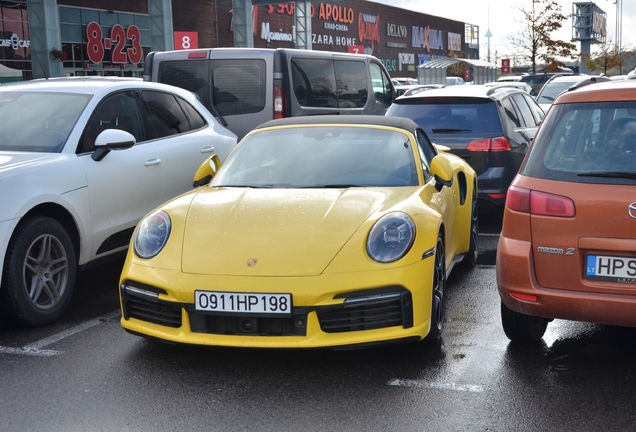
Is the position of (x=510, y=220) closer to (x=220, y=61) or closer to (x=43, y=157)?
(x=43, y=157)

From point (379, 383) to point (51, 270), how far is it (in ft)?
8.48

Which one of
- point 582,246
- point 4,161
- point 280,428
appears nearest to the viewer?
point 280,428

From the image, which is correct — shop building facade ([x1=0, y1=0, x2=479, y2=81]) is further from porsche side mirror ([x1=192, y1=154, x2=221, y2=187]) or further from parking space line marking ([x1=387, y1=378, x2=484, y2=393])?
parking space line marking ([x1=387, y1=378, x2=484, y2=393])

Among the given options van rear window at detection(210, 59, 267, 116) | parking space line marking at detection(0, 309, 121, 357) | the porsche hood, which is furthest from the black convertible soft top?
van rear window at detection(210, 59, 267, 116)

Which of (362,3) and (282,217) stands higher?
(362,3)

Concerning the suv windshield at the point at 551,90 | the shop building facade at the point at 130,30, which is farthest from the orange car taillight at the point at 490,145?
the shop building facade at the point at 130,30

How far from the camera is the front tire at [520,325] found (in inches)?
187

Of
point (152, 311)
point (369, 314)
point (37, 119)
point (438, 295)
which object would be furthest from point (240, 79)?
point (369, 314)

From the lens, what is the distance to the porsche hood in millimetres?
4441

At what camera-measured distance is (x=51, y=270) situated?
571cm

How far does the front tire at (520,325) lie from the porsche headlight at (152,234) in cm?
196

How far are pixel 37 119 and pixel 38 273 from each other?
1.37 m

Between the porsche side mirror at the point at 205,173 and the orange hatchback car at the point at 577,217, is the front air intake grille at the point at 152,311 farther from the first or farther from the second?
the orange hatchback car at the point at 577,217

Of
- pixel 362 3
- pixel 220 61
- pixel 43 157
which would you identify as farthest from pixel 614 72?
pixel 43 157
